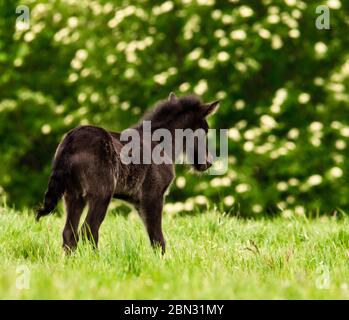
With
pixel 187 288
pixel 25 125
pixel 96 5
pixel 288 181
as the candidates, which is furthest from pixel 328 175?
pixel 187 288

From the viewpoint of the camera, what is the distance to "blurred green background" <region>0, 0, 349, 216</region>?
10.8 meters

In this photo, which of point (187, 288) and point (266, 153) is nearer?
point (187, 288)

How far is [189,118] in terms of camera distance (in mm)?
6785

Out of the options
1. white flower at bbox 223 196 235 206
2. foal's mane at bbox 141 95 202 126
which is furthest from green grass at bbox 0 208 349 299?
white flower at bbox 223 196 235 206

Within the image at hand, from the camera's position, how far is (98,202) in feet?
18.6

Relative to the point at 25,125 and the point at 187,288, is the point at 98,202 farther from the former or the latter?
the point at 25,125

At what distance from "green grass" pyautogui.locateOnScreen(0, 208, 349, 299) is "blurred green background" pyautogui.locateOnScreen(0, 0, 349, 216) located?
3.23m

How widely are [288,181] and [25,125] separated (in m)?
4.98

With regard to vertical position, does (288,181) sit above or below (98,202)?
above

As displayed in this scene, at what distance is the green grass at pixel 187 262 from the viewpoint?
443 cm

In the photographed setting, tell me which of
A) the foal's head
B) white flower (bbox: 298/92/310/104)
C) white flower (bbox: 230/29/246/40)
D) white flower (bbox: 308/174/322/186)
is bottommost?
the foal's head

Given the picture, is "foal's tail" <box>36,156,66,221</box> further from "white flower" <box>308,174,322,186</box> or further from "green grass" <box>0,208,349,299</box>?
"white flower" <box>308,174,322,186</box>

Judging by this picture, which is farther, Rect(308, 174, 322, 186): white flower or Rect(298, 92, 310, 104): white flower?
Rect(298, 92, 310, 104): white flower

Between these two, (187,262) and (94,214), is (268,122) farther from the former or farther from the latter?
(187,262)
